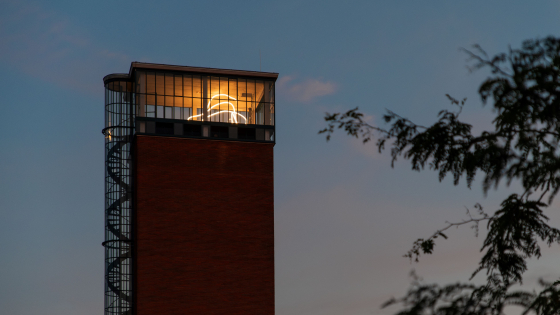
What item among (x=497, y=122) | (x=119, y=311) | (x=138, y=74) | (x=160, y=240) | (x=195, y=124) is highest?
(x=138, y=74)

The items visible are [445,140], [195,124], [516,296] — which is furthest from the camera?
[195,124]

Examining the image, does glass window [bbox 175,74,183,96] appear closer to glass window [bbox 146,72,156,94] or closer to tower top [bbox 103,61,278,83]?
tower top [bbox 103,61,278,83]

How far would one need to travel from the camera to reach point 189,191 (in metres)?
53.5

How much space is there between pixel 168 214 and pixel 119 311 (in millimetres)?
7514

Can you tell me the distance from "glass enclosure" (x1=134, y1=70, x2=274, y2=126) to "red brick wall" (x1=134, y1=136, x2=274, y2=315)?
225 cm

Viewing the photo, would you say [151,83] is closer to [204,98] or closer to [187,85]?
[187,85]

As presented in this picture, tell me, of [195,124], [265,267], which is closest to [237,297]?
[265,267]

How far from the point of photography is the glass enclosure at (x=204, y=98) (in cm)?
5466

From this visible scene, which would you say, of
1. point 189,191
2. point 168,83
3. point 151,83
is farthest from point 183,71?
point 189,191

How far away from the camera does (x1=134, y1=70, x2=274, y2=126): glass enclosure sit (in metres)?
54.7

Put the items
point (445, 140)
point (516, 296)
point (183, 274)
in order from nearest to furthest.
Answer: point (516, 296) < point (445, 140) < point (183, 274)

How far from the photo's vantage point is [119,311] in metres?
51.8

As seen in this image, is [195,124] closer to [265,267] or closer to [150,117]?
[150,117]

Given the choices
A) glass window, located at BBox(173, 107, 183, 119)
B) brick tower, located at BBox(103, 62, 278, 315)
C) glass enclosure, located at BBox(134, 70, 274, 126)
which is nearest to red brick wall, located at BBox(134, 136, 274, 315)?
brick tower, located at BBox(103, 62, 278, 315)
